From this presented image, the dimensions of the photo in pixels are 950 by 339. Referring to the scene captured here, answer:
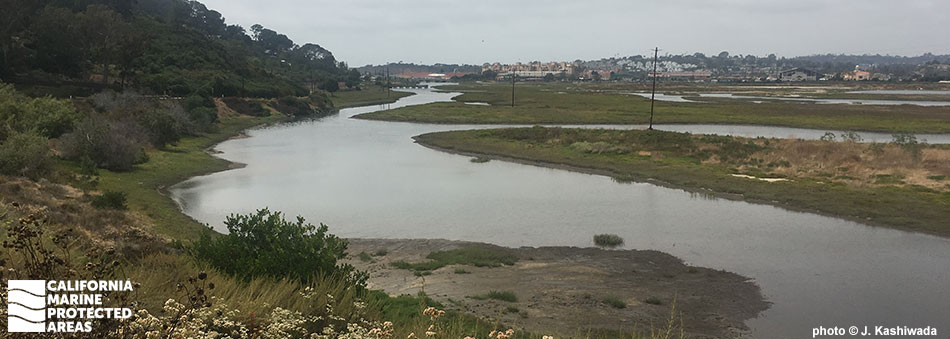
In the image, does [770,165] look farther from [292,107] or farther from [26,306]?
[292,107]

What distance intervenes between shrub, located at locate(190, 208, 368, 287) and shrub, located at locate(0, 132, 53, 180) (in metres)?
17.7

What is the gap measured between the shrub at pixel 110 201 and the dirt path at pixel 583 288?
9.33m

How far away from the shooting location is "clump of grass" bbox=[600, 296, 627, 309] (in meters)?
15.0

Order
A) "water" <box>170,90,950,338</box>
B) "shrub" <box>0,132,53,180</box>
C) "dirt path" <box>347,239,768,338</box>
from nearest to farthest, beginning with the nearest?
"dirt path" <box>347,239,768,338</box> < "water" <box>170,90,950,338</box> < "shrub" <box>0,132,53,180</box>

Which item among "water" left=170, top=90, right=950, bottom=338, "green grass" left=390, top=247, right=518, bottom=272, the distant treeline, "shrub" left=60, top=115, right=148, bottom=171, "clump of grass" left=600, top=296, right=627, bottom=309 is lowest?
"water" left=170, top=90, right=950, bottom=338

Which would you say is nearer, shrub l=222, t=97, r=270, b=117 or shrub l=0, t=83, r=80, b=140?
shrub l=0, t=83, r=80, b=140

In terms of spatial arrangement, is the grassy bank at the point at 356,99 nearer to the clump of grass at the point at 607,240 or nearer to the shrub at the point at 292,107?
the shrub at the point at 292,107

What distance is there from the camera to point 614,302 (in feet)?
49.6

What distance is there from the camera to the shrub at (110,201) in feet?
70.6

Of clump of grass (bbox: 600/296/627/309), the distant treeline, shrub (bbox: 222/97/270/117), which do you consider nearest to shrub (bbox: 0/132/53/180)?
clump of grass (bbox: 600/296/627/309)

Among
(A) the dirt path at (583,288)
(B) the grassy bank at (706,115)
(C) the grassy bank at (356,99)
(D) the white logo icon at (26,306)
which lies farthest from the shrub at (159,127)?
(C) the grassy bank at (356,99)

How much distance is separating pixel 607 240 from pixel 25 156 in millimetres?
23963

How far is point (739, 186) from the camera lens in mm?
32312

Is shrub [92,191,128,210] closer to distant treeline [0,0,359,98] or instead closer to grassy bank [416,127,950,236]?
grassy bank [416,127,950,236]
